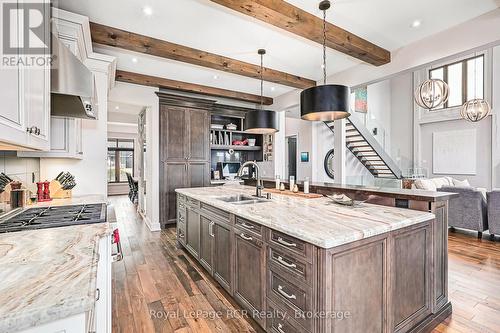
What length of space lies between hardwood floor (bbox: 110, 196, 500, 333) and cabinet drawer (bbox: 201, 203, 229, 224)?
0.78m

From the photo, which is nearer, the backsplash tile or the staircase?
the backsplash tile

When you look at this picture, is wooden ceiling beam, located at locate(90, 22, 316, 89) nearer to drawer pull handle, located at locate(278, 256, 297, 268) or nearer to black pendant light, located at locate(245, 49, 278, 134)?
black pendant light, located at locate(245, 49, 278, 134)

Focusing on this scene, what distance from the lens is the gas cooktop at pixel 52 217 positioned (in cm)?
150

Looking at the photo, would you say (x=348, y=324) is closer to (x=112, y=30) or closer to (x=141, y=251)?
(x=141, y=251)

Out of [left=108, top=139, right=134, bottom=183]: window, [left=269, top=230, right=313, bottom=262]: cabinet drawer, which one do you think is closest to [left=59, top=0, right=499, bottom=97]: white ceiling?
[left=269, top=230, right=313, bottom=262]: cabinet drawer

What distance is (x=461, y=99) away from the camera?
7.94m

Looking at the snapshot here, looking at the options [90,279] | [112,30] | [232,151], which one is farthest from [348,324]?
[232,151]

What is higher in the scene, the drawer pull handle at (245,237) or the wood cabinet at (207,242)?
the drawer pull handle at (245,237)

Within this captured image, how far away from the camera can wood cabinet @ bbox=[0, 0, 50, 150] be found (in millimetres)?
956

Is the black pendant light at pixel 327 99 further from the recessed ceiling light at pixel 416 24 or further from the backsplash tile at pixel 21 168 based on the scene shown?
the backsplash tile at pixel 21 168

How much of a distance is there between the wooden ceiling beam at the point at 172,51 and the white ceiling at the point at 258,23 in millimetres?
88

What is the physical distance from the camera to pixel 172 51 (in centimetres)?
341

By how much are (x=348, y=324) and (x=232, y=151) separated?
5.32 meters

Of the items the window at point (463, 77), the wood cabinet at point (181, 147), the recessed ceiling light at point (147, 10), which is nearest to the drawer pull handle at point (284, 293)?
the recessed ceiling light at point (147, 10)
